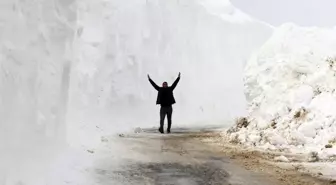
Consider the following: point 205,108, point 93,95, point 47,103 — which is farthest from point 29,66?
point 205,108

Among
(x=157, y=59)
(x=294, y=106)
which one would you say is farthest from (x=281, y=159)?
(x=157, y=59)

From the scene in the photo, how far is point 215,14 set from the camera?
41.4m

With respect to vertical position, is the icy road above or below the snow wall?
below

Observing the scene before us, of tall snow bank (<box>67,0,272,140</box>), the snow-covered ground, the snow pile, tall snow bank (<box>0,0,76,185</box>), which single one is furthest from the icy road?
tall snow bank (<box>67,0,272,140</box>)

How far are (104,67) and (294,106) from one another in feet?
47.6

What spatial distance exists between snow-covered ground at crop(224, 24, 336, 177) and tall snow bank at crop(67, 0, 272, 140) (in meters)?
5.61

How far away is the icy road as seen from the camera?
6738mm

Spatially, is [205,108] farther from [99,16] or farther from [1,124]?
[1,124]

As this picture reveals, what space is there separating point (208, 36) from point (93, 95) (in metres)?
18.4

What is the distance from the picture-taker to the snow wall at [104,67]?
19.3ft

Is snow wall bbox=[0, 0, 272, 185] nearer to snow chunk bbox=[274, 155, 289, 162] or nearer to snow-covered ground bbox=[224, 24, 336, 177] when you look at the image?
snow chunk bbox=[274, 155, 289, 162]

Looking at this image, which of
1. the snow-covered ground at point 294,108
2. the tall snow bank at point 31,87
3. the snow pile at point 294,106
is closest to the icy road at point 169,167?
the tall snow bank at point 31,87

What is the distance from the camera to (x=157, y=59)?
30547mm

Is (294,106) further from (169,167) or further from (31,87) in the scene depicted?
(31,87)
